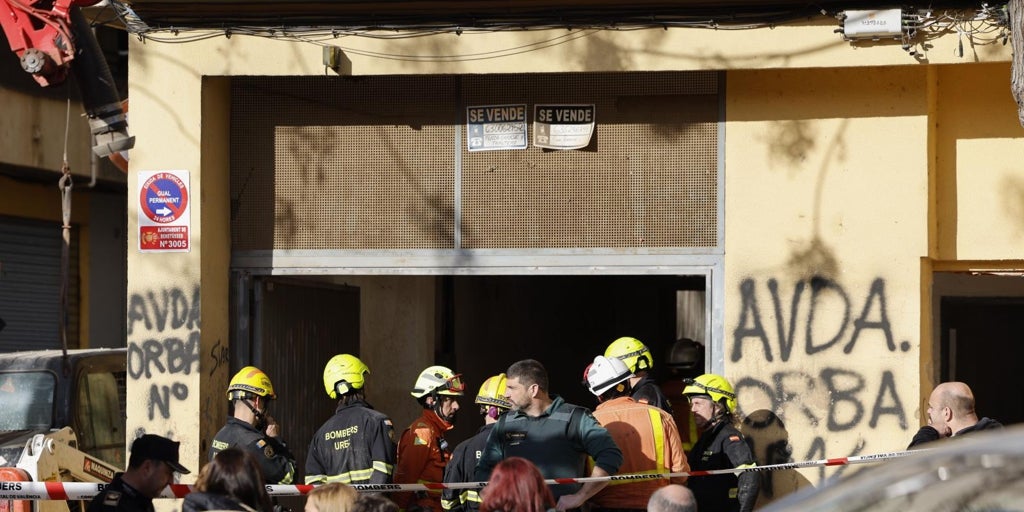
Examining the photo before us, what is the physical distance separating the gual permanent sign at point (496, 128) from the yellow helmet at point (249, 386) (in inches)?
96.2

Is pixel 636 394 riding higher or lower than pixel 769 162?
lower

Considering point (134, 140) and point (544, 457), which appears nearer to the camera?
point (544, 457)

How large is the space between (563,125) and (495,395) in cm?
208

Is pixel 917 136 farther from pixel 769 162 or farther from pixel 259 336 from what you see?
pixel 259 336

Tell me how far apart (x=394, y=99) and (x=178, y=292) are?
209 centimetres

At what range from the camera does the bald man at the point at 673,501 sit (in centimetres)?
536

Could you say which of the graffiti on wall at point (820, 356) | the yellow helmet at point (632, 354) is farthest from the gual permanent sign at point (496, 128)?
the graffiti on wall at point (820, 356)

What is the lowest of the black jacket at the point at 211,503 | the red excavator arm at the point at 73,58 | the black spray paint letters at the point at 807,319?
the black jacket at the point at 211,503

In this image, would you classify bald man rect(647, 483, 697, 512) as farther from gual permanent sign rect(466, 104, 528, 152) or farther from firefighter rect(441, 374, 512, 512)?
gual permanent sign rect(466, 104, 528, 152)

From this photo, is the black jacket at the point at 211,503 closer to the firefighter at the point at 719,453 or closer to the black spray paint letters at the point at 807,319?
the firefighter at the point at 719,453

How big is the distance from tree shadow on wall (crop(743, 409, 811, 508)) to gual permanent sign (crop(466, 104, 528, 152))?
101 inches

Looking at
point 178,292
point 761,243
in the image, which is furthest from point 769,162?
point 178,292

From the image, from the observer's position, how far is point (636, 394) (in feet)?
30.1

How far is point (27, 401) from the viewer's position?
970cm
